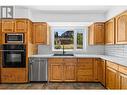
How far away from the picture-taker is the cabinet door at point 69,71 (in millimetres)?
6211

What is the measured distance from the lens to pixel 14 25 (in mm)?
5961

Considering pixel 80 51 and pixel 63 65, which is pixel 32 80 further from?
pixel 80 51

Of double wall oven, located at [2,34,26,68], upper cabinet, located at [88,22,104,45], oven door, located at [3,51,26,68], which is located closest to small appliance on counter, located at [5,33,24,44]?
double wall oven, located at [2,34,26,68]

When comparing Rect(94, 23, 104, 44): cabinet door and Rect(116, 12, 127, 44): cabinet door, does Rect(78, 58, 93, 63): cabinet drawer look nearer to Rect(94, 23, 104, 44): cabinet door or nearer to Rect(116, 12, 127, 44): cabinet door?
Rect(94, 23, 104, 44): cabinet door

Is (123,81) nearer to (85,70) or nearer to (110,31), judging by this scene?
(110,31)

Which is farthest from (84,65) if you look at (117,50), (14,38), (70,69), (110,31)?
(14,38)

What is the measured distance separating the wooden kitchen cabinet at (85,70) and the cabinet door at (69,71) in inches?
5.7

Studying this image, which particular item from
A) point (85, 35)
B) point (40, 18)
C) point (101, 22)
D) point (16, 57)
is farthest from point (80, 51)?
point (16, 57)

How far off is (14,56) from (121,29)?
295cm

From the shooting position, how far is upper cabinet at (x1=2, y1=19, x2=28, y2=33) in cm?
595

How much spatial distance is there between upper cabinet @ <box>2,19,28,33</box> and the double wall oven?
0.14 m

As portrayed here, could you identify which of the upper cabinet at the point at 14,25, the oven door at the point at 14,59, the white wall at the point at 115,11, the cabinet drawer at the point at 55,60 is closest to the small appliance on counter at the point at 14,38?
the upper cabinet at the point at 14,25

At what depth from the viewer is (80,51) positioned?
739cm

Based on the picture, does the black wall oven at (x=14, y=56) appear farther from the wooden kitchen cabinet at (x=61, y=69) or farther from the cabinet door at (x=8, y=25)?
the wooden kitchen cabinet at (x=61, y=69)
